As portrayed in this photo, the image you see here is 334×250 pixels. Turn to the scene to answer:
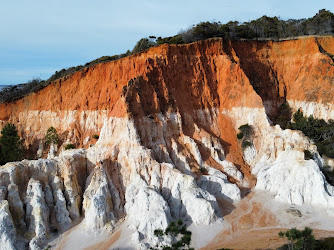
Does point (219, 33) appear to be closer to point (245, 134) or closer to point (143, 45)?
point (143, 45)

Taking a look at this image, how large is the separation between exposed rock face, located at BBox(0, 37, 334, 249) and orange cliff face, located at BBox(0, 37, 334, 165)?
0.41ft

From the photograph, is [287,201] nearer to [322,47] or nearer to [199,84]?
[199,84]

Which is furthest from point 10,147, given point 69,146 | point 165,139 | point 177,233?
point 177,233

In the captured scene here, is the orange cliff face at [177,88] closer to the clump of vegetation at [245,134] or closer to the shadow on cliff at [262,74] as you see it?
the shadow on cliff at [262,74]

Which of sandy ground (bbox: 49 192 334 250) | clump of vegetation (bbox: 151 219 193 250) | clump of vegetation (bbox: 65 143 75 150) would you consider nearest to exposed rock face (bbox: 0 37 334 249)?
sandy ground (bbox: 49 192 334 250)

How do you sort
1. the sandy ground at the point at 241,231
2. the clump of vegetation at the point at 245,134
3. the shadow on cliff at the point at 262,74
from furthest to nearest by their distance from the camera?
the shadow on cliff at the point at 262,74 → the clump of vegetation at the point at 245,134 → the sandy ground at the point at 241,231

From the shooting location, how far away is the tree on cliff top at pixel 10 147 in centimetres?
3362

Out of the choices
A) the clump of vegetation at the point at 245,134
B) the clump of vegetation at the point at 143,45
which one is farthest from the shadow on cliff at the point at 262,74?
the clump of vegetation at the point at 143,45

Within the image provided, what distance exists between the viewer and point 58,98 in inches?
1533

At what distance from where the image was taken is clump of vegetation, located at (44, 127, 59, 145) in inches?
1416

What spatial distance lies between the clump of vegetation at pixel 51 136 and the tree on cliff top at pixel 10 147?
2706 millimetres

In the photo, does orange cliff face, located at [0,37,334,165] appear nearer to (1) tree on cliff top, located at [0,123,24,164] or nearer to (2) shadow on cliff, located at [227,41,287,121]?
(2) shadow on cliff, located at [227,41,287,121]

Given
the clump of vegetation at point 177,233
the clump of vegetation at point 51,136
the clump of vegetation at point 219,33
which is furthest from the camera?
the clump of vegetation at point 219,33

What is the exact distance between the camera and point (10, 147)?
34156 millimetres
